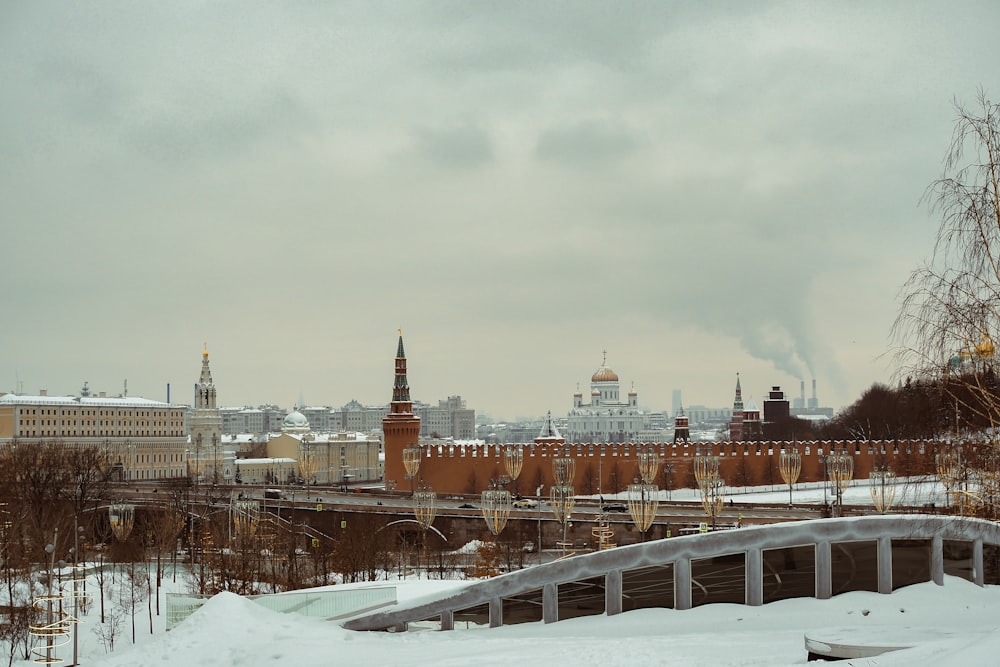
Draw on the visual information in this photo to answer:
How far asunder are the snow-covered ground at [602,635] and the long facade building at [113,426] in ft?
252

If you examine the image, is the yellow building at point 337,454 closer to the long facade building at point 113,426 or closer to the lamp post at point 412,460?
the long facade building at point 113,426

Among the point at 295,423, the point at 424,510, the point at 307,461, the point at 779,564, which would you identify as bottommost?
the point at 424,510

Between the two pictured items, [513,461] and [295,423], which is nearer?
[513,461]

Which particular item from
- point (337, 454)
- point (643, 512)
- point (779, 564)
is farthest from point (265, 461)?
point (779, 564)

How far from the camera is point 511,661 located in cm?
1284

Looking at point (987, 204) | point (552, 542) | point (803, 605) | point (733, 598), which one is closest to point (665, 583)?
point (733, 598)

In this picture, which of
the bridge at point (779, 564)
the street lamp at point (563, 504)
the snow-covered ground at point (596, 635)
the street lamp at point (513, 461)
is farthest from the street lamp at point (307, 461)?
the bridge at point (779, 564)

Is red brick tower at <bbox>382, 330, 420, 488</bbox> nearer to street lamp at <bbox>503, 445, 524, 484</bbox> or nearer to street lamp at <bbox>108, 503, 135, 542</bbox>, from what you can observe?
street lamp at <bbox>503, 445, 524, 484</bbox>

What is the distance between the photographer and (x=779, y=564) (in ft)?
49.2

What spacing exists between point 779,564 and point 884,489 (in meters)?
32.3

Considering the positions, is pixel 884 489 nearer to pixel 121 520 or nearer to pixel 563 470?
pixel 563 470

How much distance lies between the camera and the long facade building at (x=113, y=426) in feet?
303

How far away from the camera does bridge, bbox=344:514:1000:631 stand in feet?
49.0

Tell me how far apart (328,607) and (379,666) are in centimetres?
271
